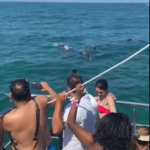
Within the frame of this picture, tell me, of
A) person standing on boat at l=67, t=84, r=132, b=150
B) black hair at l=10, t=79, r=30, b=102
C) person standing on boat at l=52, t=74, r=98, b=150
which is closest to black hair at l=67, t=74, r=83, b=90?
person standing on boat at l=52, t=74, r=98, b=150

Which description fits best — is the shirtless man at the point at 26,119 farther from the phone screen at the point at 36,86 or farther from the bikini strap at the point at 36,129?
the phone screen at the point at 36,86

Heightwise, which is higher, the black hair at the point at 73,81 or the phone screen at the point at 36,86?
the black hair at the point at 73,81

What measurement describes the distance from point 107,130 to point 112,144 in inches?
5.0

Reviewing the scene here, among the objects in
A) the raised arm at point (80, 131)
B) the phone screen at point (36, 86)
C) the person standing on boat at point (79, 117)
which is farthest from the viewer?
the phone screen at point (36, 86)

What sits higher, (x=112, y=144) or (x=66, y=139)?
(x=112, y=144)

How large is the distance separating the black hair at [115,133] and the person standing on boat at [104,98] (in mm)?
2469

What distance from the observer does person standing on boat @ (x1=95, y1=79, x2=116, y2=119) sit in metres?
5.45

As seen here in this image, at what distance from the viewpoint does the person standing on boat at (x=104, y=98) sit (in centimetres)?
545

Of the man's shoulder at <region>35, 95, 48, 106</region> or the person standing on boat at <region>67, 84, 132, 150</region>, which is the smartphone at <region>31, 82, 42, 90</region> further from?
the person standing on boat at <region>67, 84, 132, 150</region>

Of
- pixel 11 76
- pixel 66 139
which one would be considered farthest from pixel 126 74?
pixel 66 139

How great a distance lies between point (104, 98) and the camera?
5648 millimetres

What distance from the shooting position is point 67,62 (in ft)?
62.7

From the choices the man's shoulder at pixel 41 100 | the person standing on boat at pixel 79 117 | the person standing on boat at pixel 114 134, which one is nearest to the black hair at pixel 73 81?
the person standing on boat at pixel 79 117

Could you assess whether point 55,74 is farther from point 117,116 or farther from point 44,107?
point 117,116
